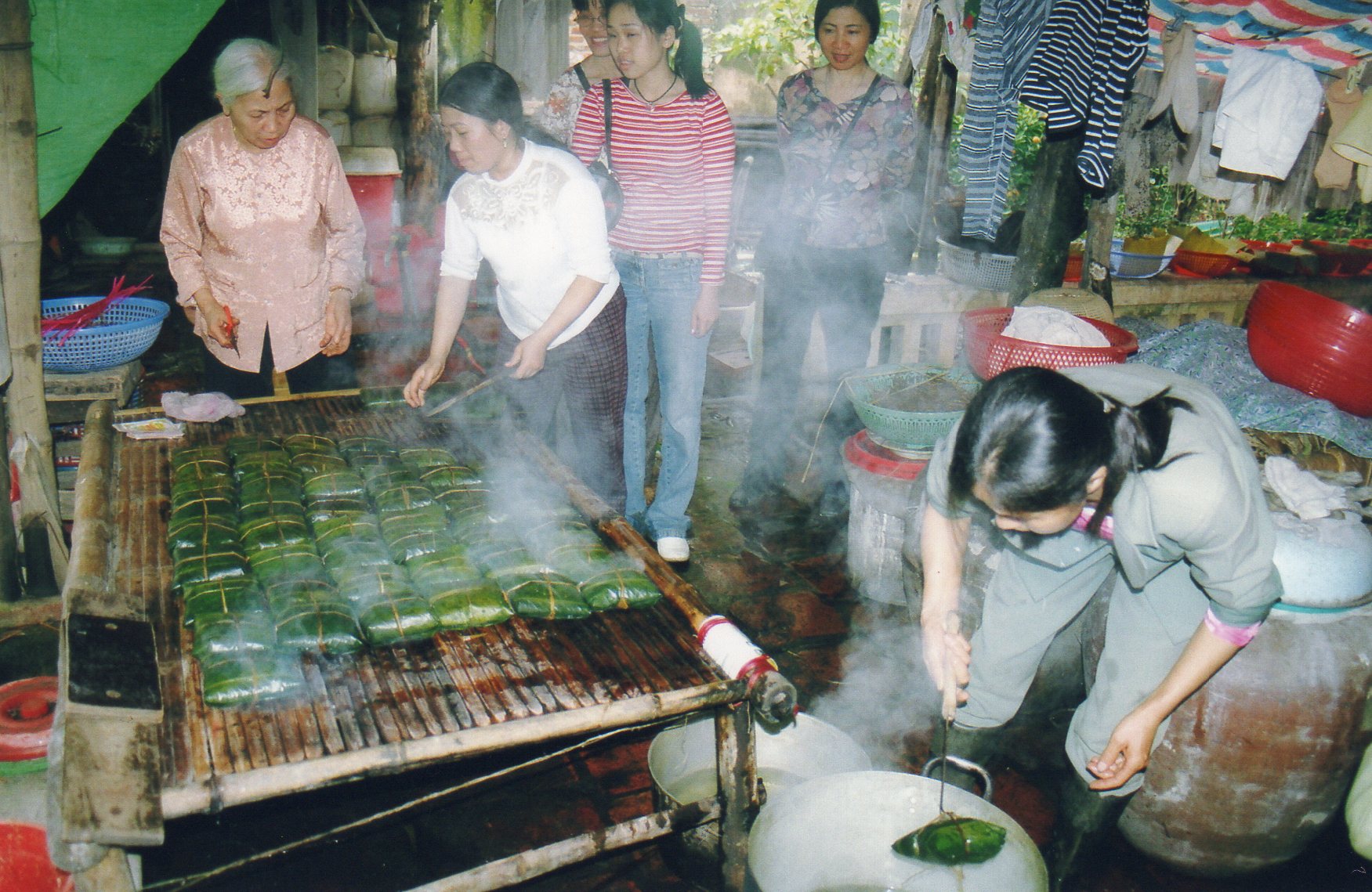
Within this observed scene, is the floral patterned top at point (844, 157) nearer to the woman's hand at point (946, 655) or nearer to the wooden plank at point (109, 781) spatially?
the woman's hand at point (946, 655)

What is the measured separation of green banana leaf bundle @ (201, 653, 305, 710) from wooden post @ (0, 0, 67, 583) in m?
2.41

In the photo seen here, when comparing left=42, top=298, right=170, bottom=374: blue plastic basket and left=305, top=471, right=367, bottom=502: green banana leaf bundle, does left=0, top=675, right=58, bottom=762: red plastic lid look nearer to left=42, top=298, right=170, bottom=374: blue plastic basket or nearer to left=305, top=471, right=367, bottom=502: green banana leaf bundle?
left=305, top=471, right=367, bottom=502: green banana leaf bundle

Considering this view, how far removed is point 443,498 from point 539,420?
3.32 ft

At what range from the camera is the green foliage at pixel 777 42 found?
14141 millimetres

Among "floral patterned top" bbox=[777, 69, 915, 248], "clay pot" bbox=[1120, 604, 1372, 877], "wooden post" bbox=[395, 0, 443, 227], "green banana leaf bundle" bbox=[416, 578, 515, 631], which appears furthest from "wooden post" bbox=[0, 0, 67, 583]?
"wooden post" bbox=[395, 0, 443, 227]

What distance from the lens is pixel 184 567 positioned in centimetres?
296

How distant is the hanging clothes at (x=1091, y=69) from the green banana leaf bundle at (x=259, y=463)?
5082 millimetres

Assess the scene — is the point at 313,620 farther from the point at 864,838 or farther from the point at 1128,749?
the point at 1128,749

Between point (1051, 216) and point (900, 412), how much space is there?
2.79 meters

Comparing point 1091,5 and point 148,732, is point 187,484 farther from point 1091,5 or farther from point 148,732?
point 1091,5

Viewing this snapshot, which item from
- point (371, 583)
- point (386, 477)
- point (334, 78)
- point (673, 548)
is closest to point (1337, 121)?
point (673, 548)

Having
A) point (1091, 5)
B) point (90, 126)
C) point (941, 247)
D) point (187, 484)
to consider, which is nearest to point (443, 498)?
point (187, 484)

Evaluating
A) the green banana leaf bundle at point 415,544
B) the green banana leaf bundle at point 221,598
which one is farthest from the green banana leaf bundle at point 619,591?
the green banana leaf bundle at point 221,598

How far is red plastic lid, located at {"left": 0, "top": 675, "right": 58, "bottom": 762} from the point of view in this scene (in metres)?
2.74
